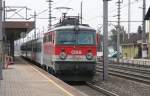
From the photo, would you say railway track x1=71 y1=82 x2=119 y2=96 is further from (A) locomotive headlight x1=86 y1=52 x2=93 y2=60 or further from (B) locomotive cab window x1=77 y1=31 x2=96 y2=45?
(B) locomotive cab window x1=77 y1=31 x2=96 y2=45

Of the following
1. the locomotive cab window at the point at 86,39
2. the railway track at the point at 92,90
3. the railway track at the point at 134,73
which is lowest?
the railway track at the point at 92,90

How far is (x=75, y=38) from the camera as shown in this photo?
25391 millimetres

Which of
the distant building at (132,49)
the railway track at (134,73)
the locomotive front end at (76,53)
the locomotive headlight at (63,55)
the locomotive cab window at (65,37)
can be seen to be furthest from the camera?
the distant building at (132,49)

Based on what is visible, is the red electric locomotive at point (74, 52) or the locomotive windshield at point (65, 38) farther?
the locomotive windshield at point (65, 38)

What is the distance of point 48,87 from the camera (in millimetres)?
18672

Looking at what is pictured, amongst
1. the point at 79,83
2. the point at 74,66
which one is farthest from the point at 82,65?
the point at 79,83

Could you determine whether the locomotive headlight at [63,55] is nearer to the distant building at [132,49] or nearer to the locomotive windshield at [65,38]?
the locomotive windshield at [65,38]

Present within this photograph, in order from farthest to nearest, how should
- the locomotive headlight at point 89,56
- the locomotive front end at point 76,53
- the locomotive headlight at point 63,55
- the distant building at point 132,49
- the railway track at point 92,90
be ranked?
the distant building at point 132,49, the locomotive headlight at point 89,56, the locomotive headlight at point 63,55, the locomotive front end at point 76,53, the railway track at point 92,90

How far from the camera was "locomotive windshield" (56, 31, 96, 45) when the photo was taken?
25297 millimetres

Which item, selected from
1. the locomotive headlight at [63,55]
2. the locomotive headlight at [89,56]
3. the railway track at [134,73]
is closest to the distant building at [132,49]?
the railway track at [134,73]

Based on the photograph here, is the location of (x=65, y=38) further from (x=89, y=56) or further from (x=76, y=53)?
(x=89, y=56)

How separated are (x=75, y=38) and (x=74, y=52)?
0.85 meters

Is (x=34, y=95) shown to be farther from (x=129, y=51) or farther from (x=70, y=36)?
(x=129, y=51)

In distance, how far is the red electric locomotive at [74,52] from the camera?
24719 mm
